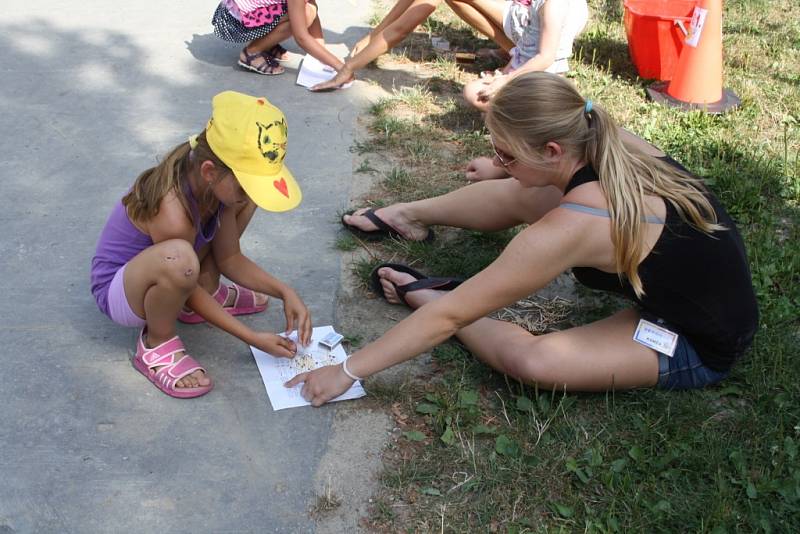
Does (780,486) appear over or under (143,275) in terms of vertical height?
under

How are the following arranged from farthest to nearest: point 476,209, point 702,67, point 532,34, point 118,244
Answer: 1. point 702,67
2. point 532,34
3. point 476,209
4. point 118,244

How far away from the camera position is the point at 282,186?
2.39 m

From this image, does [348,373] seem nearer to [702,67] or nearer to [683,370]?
[683,370]

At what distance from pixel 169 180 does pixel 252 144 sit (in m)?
0.31

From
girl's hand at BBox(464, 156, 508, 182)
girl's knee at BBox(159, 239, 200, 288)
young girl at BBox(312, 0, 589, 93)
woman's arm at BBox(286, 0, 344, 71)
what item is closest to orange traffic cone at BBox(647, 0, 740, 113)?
young girl at BBox(312, 0, 589, 93)

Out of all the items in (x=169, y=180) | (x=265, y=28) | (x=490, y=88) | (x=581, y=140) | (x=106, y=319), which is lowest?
(x=106, y=319)

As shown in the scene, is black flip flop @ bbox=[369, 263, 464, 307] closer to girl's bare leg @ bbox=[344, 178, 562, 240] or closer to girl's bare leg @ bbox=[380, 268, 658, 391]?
girl's bare leg @ bbox=[344, 178, 562, 240]

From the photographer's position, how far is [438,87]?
4918 mm

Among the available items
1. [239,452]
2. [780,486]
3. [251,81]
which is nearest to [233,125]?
[239,452]

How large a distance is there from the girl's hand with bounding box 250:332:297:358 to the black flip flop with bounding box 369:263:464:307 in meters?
0.49

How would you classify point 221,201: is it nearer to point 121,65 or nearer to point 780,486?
point 780,486

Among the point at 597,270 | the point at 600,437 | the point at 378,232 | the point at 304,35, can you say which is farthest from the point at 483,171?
the point at 304,35

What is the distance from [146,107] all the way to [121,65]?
605mm

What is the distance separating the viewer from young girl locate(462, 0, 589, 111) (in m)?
4.10
